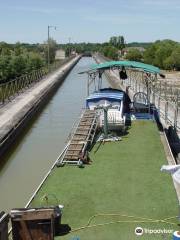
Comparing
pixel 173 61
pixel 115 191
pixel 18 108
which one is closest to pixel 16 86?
pixel 18 108

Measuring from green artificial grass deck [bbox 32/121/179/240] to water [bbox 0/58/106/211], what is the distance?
1.97 meters

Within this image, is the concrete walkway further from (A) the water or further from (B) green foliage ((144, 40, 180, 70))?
(B) green foliage ((144, 40, 180, 70))

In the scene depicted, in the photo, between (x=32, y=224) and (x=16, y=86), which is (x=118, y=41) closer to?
(x=16, y=86)

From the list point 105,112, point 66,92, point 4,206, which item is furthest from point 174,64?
point 4,206

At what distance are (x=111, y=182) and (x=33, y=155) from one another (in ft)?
26.0

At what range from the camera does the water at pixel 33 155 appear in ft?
47.1

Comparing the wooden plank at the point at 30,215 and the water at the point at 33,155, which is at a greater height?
the wooden plank at the point at 30,215

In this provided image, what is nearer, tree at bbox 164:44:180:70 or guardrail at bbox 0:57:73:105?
guardrail at bbox 0:57:73:105

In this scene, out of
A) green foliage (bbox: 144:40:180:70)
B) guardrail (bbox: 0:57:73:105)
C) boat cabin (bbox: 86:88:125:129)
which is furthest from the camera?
green foliage (bbox: 144:40:180:70)

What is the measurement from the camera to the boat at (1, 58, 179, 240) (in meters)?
9.43

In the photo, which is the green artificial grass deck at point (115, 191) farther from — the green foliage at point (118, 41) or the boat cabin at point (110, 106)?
the green foliage at point (118, 41)

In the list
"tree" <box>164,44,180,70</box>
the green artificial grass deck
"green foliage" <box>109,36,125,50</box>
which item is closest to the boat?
the green artificial grass deck

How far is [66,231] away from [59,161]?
4.96 meters

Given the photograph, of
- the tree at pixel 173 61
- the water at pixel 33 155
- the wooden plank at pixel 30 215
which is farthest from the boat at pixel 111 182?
the tree at pixel 173 61
